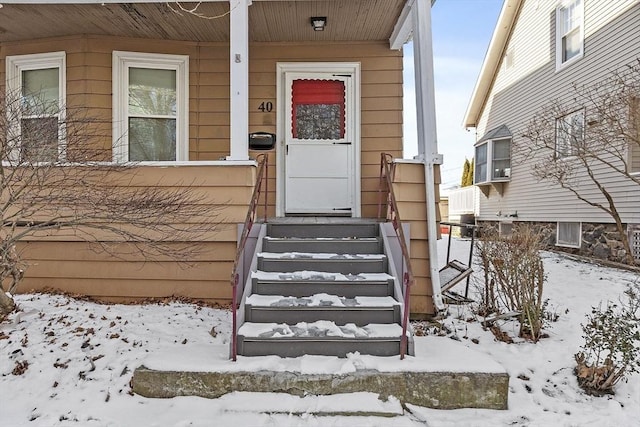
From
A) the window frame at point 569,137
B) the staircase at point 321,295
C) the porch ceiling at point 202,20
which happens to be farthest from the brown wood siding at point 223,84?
the window frame at point 569,137

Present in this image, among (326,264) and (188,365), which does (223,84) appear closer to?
(326,264)

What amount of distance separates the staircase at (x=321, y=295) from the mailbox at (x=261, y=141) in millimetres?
1718

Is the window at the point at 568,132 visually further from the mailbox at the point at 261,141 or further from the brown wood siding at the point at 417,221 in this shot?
the mailbox at the point at 261,141

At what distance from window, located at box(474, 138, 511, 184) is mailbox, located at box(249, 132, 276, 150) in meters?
8.71

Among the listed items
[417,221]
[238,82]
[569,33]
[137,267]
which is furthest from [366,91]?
[569,33]

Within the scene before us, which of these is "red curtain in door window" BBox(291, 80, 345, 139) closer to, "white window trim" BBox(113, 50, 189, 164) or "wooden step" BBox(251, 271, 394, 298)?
"white window trim" BBox(113, 50, 189, 164)

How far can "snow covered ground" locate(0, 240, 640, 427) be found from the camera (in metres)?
2.78

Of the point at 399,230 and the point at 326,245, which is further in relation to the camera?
the point at 326,245

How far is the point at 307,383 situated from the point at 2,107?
3.48 metres

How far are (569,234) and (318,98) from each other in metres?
6.94

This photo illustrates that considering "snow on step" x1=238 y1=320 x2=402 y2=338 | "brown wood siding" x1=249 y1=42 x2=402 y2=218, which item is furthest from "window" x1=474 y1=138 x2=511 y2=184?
"snow on step" x1=238 y1=320 x2=402 y2=338

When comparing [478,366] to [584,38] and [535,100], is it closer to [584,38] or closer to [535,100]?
[584,38]

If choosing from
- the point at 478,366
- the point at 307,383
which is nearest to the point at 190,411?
the point at 307,383

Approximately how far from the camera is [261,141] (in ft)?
19.4
